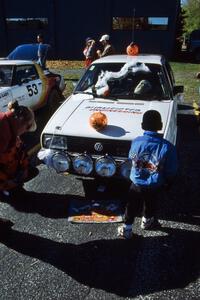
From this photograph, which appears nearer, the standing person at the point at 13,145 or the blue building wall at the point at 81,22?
the standing person at the point at 13,145

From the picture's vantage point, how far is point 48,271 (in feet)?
11.4

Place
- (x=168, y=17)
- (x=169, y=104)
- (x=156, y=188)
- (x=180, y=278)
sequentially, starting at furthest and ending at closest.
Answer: (x=168, y=17)
(x=169, y=104)
(x=156, y=188)
(x=180, y=278)

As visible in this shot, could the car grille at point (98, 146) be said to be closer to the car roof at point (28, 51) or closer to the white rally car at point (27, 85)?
the white rally car at point (27, 85)

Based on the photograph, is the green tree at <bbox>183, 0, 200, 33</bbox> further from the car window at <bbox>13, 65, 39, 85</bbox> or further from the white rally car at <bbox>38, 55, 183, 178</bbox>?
the white rally car at <bbox>38, 55, 183, 178</bbox>

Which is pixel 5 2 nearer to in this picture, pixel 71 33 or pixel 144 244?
pixel 71 33

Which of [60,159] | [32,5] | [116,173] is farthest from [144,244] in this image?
[32,5]

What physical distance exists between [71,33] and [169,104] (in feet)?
58.3

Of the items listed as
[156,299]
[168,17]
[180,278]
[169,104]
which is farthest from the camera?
[168,17]

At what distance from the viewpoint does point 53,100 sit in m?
9.03

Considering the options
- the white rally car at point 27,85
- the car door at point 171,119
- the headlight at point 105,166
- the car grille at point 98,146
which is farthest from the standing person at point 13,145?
the white rally car at point 27,85

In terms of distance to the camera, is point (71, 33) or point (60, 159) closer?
point (60, 159)

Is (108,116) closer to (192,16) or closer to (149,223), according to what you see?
(149,223)

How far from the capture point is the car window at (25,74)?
7.66 metres

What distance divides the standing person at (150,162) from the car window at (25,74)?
473 cm
